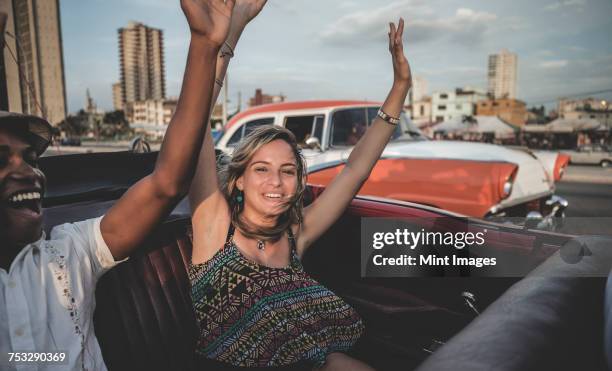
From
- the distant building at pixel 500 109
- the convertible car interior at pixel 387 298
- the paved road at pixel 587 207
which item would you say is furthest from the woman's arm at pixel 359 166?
the distant building at pixel 500 109

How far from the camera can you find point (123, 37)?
475 feet

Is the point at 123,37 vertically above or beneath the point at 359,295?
above

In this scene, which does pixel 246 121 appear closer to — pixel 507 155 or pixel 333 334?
pixel 507 155

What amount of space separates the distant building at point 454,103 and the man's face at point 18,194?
281 ft

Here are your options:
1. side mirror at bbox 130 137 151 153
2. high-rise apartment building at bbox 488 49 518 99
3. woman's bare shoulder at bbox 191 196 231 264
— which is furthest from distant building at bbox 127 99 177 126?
high-rise apartment building at bbox 488 49 518 99

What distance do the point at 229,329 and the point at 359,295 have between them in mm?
1134

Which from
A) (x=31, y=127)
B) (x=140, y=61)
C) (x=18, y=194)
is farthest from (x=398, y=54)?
(x=140, y=61)

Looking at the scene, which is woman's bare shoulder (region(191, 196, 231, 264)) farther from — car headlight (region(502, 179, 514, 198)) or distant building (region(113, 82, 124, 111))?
distant building (region(113, 82, 124, 111))

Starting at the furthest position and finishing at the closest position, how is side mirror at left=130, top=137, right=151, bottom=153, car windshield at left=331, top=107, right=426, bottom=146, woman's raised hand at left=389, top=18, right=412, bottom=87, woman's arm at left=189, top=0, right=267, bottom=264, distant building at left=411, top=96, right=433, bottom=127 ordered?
1. distant building at left=411, top=96, right=433, bottom=127
2. car windshield at left=331, top=107, right=426, bottom=146
3. side mirror at left=130, top=137, right=151, bottom=153
4. woman's raised hand at left=389, top=18, right=412, bottom=87
5. woman's arm at left=189, top=0, right=267, bottom=264

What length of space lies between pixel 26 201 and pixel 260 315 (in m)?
0.82

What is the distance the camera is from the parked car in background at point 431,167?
3834mm

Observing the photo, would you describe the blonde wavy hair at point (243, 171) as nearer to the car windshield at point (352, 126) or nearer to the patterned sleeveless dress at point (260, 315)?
the patterned sleeveless dress at point (260, 315)

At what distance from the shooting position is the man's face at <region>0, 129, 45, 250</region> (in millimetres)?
1112

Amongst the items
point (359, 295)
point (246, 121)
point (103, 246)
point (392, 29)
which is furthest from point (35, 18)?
point (246, 121)
